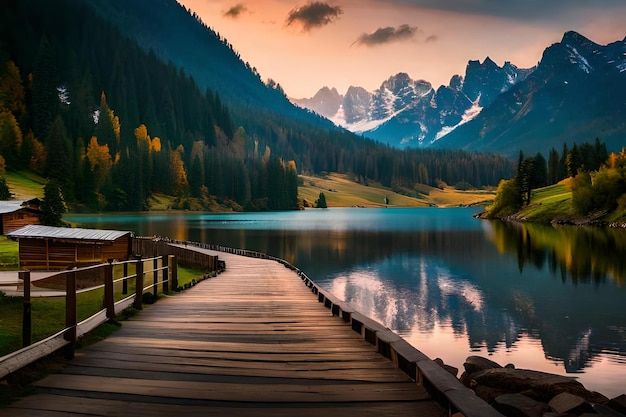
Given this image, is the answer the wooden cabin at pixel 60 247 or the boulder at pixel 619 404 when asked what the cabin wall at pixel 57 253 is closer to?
the wooden cabin at pixel 60 247

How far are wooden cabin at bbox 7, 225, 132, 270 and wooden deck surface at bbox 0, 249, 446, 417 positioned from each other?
27452 millimetres

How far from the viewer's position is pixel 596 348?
74.3 ft

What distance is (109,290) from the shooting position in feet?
41.0

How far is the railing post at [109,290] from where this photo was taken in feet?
39.5

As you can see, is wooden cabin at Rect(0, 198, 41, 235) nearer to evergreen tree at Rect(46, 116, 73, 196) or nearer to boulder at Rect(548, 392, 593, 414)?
boulder at Rect(548, 392, 593, 414)

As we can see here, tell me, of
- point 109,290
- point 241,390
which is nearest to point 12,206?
point 109,290

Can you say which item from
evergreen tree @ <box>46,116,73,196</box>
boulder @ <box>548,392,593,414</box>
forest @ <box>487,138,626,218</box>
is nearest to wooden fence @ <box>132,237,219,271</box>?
boulder @ <box>548,392,593,414</box>

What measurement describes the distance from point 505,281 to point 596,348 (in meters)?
20.8

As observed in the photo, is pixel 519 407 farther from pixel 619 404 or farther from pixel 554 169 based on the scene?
pixel 554 169

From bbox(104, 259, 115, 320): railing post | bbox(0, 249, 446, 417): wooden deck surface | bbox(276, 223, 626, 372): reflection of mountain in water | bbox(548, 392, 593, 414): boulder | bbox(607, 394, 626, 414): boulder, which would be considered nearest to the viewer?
bbox(0, 249, 446, 417): wooden deck surface

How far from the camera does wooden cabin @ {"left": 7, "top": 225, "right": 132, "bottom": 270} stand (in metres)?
38.5

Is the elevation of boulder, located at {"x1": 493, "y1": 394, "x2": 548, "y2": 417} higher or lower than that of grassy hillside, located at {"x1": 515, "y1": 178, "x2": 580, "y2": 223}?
lower

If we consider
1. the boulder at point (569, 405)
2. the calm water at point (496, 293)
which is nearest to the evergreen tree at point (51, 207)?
the calm water at point (496, 293)

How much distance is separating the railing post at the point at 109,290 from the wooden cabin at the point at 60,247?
93.1 ft
